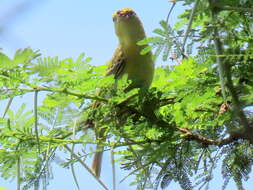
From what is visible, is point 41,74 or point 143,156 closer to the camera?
point 41,74

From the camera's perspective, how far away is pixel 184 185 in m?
2.53

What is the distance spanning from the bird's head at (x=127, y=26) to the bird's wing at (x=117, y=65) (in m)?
0.16

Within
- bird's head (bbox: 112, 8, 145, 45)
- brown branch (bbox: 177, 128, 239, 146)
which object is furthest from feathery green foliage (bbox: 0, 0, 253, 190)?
bird's head (bbox: 112, 8, 145, 45)

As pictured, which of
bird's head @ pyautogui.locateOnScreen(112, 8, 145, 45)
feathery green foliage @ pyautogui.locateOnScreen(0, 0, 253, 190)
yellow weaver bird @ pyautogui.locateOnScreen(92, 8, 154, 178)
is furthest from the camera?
bird's head @ pyautogui.locateOnScreen(112, 8, 145, 45)

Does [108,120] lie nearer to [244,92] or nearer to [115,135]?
[115,135]

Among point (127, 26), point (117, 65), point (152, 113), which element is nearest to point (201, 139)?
point (152, 113)

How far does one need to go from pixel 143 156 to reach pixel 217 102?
1.47 ft

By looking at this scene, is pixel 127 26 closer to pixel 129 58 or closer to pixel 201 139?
pixel 129 58

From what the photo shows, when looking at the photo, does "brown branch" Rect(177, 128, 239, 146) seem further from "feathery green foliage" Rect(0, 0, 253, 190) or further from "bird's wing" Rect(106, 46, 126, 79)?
"bird's wing" Rect(106, 46, 126, 79)

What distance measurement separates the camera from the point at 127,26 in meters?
3.45

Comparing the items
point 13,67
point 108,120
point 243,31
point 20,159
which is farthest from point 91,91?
point 243,31

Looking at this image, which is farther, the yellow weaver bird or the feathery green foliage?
the yellow weaver bird

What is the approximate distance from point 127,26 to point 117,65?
1.47ft

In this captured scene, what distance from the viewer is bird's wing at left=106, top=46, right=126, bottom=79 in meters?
3.01
